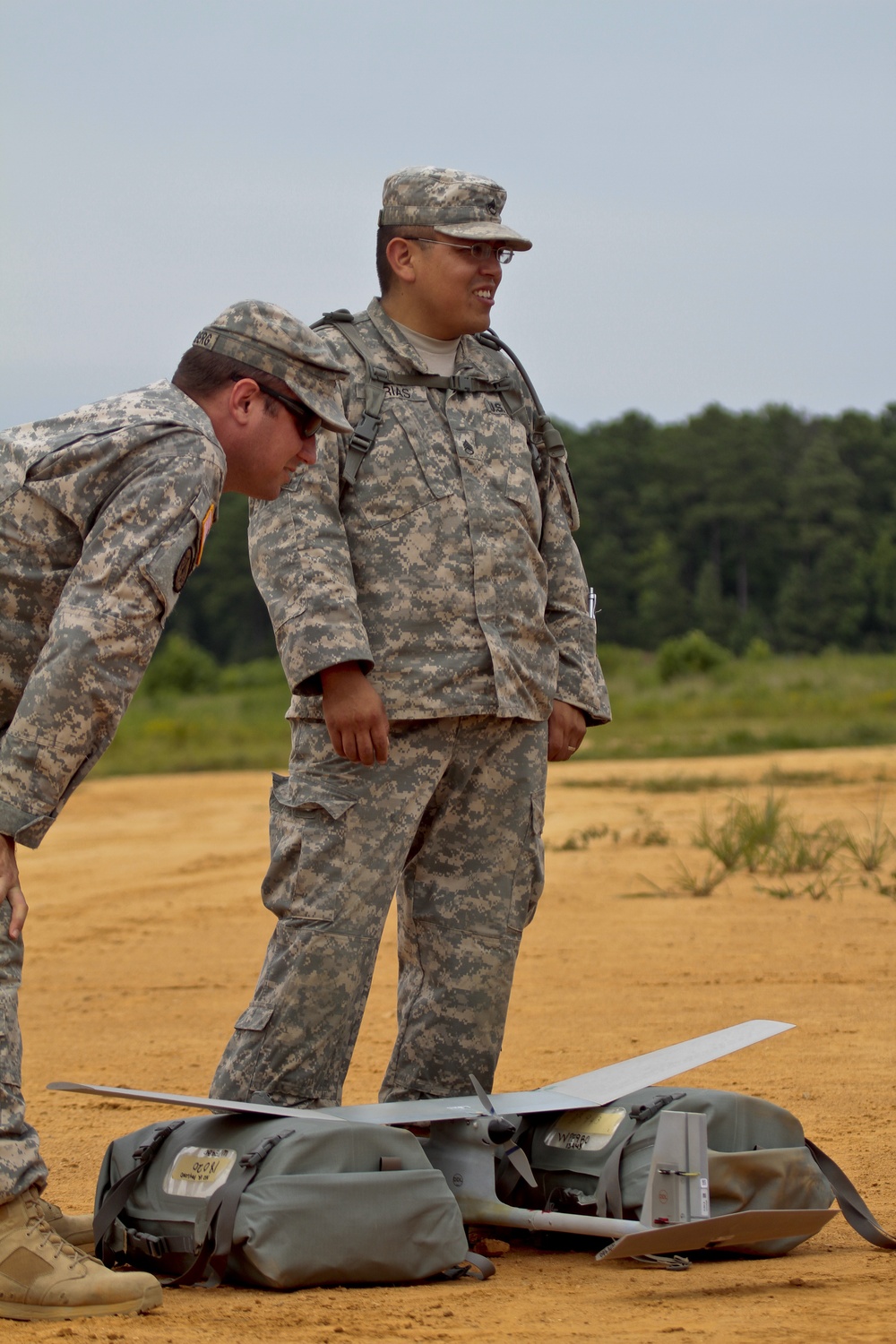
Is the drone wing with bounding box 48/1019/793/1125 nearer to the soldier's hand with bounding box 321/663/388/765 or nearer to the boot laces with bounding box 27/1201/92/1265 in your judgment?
the boot laces with bounding box 27/1201/92/1265

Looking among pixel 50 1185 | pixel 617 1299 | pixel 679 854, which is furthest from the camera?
pixel 679 854

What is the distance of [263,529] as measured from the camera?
3.32 metres

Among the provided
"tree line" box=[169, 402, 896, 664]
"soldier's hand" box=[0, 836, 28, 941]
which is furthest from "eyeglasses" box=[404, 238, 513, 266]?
"tree line" box=[169, 402, 896, 664]

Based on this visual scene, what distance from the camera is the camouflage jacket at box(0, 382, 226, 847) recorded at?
241 centimetres

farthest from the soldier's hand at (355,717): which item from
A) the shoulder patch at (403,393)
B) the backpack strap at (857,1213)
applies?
the backpack strap at (857,1213)

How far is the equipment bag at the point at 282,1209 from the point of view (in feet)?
8.80

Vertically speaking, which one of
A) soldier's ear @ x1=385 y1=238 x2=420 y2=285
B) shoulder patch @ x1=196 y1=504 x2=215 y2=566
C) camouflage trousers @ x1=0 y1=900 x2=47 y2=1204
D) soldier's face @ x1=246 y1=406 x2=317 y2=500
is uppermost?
soldier's ear @ x1=385 y1=238 x2=420 y2=285

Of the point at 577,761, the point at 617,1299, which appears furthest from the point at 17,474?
the point at 577,761

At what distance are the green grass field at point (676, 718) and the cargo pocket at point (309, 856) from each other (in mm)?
14290

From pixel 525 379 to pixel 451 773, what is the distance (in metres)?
0.98

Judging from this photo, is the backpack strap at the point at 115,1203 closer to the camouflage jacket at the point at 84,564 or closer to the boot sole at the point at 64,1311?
the boot sole at the point at 64,1311

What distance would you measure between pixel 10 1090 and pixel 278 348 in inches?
52.1

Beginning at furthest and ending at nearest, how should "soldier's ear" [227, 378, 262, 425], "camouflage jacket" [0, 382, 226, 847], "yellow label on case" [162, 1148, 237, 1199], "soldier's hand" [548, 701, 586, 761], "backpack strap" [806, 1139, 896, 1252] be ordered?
"soldier's hand" [548, 701, 586, 761], "backpack strap" [806, 1139, 896, 1252], "yellow label on case" [162, 1148, 237, 1199], "soldier's ear" [227, 378, 262, 425], "camouflage jacket" [0, 382, 226, 847]

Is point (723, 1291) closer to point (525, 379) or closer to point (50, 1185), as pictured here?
point (50, 1185)
